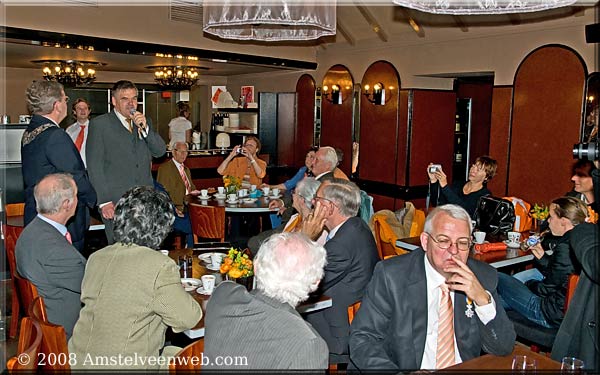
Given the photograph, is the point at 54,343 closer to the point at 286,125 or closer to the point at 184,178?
the point at 184,178

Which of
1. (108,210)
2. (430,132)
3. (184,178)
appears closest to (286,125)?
(430,132)

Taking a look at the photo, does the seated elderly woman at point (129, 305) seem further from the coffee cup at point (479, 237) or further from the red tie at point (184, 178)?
the red tie at point (184, 178)

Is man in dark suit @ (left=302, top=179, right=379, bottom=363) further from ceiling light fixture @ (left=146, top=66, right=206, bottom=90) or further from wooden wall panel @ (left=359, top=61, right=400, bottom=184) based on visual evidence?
ceiling light fixture @ (left=146, top=66, right=206, bottom=90)

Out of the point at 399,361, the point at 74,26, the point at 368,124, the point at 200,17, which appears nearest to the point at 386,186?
the point at 368,124

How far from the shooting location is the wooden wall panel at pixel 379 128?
923 centimetres

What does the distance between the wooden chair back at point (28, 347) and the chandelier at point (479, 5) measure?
2524 mm

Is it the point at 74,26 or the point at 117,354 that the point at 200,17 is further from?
the point at 117,354

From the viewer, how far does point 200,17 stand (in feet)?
29.3

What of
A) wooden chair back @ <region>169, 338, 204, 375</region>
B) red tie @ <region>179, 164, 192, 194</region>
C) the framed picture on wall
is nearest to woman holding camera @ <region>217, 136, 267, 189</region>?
red tie @ <region>179, 164, 192, 194</region>

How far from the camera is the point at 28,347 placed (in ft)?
6.86

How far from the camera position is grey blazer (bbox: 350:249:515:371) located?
7.46 feet

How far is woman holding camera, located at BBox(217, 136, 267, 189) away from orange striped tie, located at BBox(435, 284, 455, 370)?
4899mm

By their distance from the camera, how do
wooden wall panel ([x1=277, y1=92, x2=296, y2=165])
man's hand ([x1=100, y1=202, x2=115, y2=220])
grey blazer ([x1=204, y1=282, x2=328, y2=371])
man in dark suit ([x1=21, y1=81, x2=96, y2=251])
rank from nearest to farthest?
grey blazer ([x1=204, y1=282, x2=328, y2=371]), man in dark suit ([x1=21, y1=81, x2=96, y2=251]), man's hand ([x1=100, y1=202, x2=115, y2=220]), wooden wall panel ([x1=277, y1=92, x2=296, y2=165])

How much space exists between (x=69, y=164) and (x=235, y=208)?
2127 mm
